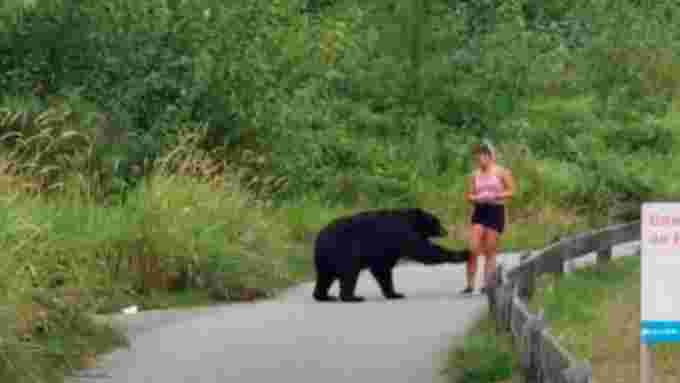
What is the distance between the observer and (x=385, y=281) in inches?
750

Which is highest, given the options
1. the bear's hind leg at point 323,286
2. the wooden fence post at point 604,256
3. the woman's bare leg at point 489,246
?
the woman's bare leg at point 489,246

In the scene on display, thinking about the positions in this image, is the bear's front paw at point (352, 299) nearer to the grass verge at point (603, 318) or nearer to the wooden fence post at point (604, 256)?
the grass verge at point (603, 318)

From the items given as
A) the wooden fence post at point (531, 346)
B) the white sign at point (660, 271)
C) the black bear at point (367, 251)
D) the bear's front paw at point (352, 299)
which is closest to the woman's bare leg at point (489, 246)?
the black bear at point (367, 251)

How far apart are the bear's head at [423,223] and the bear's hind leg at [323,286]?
1.24 metres

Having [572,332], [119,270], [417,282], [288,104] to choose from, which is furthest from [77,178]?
[288,104]

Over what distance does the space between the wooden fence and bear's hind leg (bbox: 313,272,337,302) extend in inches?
85.8

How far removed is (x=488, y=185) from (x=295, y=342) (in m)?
4.34

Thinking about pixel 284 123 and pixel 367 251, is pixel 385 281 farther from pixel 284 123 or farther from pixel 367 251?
pixel 284 123

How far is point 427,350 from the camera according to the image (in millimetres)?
14508

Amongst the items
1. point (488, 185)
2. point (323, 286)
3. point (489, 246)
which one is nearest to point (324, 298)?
point (323, 286)

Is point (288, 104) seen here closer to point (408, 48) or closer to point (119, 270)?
point (408, 48)

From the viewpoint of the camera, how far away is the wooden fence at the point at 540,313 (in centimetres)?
1005

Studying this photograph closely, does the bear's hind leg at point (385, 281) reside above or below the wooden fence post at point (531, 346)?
below

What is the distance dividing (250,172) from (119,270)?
8167 millimetres
